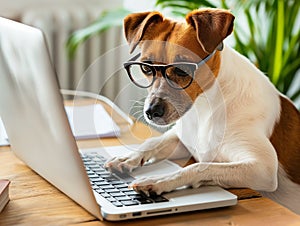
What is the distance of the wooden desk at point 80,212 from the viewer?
104 cm

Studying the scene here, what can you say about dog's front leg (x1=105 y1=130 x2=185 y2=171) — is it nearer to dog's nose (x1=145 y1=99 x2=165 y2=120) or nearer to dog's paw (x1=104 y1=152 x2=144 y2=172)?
dog's paw (x1=104 y1=152 x2=144 y2=172)

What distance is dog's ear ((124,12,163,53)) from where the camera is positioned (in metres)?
1.25

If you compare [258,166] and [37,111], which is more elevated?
[37,111]

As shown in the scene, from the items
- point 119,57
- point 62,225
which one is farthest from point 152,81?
point 62,225

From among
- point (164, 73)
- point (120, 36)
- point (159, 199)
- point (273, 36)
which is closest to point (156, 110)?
point (164, 73)

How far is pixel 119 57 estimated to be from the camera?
124cm

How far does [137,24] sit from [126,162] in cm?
29

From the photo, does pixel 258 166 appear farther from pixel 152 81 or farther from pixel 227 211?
pixel 152 81

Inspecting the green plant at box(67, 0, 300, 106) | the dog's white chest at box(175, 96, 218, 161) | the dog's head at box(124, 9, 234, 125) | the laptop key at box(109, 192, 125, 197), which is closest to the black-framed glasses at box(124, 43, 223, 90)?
the dog's head at box(124, 9, 234, 125)

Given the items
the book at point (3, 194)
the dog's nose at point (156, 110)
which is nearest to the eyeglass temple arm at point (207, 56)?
the dog's nose at point (156, 110)

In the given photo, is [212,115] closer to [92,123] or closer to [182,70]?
[182,70]

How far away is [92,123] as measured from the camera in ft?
4.57

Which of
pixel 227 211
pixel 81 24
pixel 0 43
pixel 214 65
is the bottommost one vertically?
pixel 81 24

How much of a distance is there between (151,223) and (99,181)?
0.68 ft
